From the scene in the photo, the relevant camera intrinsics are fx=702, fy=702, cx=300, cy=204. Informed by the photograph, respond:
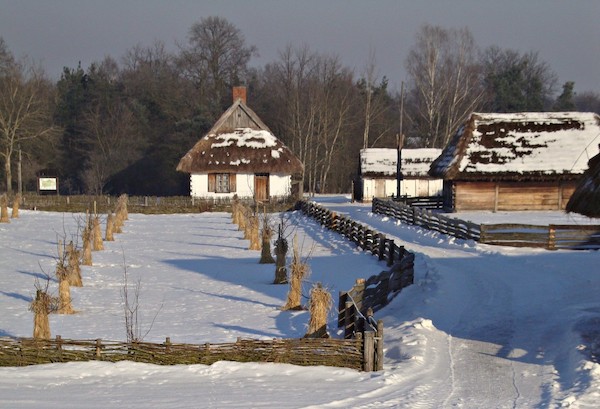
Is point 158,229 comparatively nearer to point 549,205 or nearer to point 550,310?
point 549,205

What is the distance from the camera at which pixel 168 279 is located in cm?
2008

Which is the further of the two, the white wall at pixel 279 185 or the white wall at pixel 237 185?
the white wall at pixel 279 185

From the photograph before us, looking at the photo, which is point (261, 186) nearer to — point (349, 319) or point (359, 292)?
point (359, 292)

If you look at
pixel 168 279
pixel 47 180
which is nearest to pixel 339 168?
pixel 47 180

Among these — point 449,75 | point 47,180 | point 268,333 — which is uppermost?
point 449,75

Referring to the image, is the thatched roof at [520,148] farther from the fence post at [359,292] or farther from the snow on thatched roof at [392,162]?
the fence post at [359,292]

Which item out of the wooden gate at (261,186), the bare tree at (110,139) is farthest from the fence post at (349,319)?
the bare tree at (110,139)

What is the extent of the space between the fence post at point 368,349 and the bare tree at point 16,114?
150ft

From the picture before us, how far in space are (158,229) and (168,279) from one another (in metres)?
15.8

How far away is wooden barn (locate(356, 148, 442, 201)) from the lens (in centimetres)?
4959

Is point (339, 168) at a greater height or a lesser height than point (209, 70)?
lesser

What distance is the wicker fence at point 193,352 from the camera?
10375 millimetres

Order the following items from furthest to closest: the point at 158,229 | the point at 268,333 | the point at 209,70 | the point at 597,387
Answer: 1. the point at 209,70
2. the point at 158,229
3. the point at 268,333
4. the point at 597,387

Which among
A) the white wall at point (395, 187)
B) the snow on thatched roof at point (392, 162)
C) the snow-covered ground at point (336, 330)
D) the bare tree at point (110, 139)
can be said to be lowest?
the snow-covered ground at point (336, 330)
